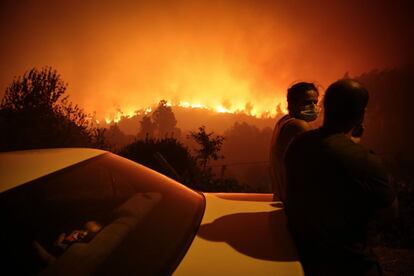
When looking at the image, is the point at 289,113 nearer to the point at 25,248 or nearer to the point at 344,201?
the point at 344,201

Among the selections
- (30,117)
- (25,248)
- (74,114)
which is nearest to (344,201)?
(25,248)

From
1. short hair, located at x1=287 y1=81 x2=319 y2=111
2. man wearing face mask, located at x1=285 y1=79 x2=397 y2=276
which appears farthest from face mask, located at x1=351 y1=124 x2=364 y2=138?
short hair, located at x1=287 y1=81 x2=319 y2=111

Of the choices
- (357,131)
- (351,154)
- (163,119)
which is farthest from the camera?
(163,119)

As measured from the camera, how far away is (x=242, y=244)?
183cm

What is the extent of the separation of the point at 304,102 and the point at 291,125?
1.68 ft

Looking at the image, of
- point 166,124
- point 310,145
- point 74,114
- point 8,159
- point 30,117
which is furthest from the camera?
point 166,124

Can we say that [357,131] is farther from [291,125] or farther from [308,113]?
[308,113]

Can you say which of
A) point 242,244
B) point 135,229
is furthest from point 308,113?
point 135,229

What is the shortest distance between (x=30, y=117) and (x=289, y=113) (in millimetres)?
17138

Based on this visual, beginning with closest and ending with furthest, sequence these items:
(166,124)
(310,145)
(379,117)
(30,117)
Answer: (310,145) < (30,117) < (379,117) < (166,124)

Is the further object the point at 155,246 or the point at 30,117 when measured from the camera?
the point at 30,117

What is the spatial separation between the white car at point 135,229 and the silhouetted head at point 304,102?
0.87m

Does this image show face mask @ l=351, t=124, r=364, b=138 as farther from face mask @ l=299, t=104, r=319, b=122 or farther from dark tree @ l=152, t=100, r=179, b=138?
dark tree @ l=152, t=100, r=179, b=138

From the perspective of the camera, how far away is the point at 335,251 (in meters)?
1.64
